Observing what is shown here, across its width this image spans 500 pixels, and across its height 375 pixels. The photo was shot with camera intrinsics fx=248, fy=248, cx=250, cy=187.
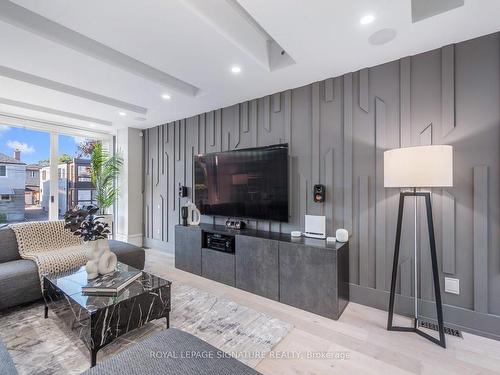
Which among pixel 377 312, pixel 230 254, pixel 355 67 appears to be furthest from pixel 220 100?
pixel 377 312

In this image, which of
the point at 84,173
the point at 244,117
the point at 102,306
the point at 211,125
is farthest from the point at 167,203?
the point at 102,306

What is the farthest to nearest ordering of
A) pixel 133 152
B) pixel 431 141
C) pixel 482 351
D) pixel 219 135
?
pixel 133 152 → pixel 219 135 → pixel 431 141 → pixel 482 351

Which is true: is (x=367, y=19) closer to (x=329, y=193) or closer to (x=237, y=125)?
(x=329, y=193)

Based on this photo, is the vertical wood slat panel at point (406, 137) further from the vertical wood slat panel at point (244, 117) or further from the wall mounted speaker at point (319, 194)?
the vertical wood slat panel at point (244, 117)

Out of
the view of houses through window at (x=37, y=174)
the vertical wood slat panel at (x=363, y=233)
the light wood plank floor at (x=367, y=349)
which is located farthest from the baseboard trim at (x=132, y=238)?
the vertical wood slat panel at (x=363, y=233)

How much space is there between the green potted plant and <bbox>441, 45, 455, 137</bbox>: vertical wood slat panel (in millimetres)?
5096

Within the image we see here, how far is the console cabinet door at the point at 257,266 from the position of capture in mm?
2645

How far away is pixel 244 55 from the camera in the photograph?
224cm

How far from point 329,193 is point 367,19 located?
159 centimetres

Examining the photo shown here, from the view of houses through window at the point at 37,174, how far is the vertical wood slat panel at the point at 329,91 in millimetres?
4609

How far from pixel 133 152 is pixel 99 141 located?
933mm

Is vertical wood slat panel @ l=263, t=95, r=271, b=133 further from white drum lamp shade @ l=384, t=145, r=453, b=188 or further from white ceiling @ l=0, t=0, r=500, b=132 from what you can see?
white drum lamp shade @ l=384, t=145, r=453, b=188

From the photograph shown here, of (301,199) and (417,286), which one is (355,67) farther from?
(417,286)

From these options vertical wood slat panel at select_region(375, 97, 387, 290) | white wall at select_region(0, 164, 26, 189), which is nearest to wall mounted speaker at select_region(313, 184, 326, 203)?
vertical wood slat panel at select_region(375, 97, 387, 290)
